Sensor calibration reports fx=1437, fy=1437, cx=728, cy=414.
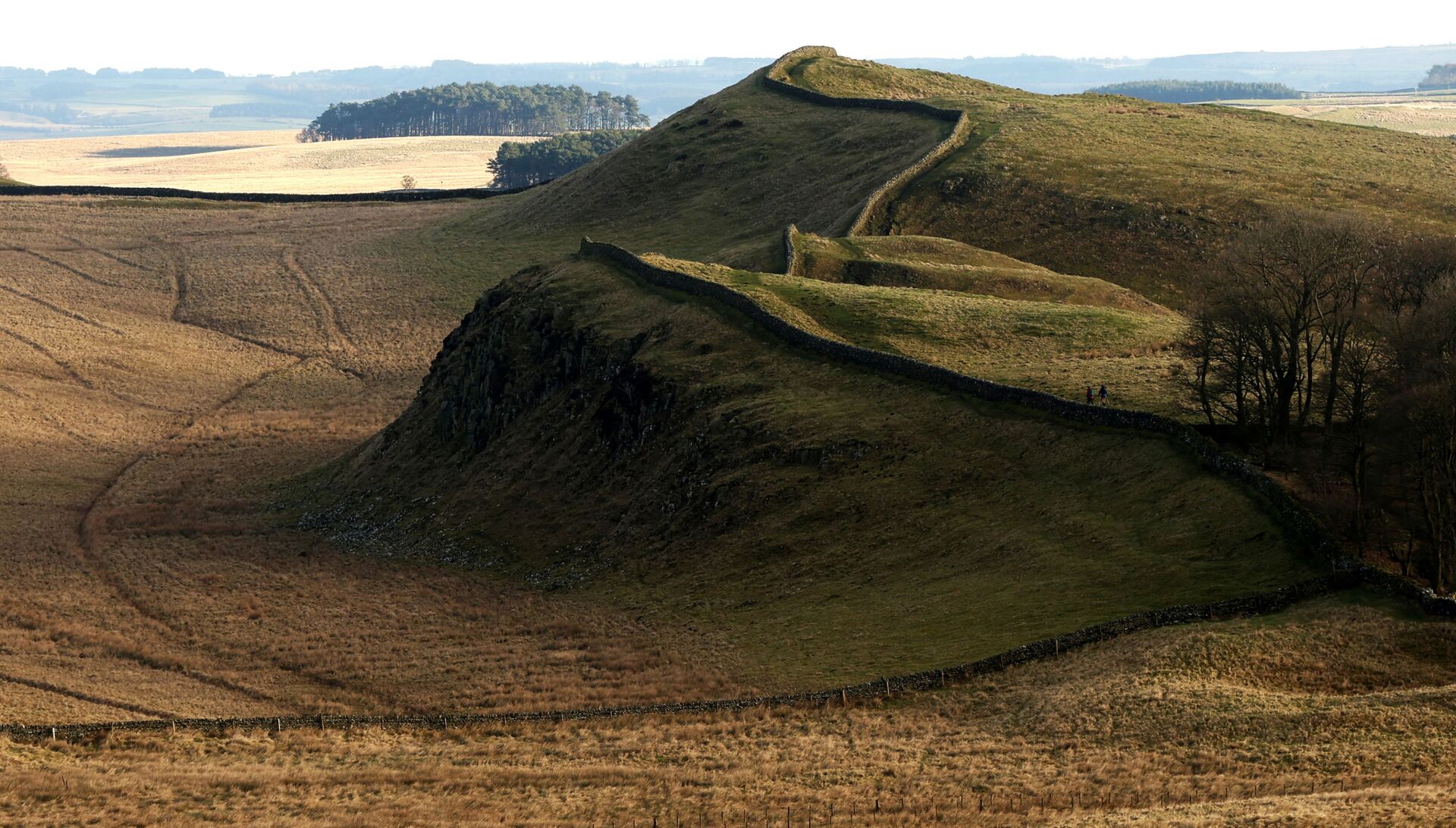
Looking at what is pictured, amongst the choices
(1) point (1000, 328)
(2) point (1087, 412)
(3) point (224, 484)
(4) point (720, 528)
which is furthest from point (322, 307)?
(2) point (1087, 412)

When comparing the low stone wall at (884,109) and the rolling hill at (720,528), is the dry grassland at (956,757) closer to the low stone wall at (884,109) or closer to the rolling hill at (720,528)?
the rolling hill at (720,528)

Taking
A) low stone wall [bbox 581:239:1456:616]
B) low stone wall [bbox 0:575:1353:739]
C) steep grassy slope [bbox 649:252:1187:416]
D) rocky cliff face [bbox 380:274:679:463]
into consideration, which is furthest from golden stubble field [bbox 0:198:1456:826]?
steep grassy slope [bbox 649:252:1187:416]

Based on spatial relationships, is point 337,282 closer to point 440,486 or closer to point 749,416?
point 440,486

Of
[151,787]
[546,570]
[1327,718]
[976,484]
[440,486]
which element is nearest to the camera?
[1327,718]

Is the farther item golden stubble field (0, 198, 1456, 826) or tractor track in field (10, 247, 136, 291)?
tractor track in field (10, 247, 136, 291)

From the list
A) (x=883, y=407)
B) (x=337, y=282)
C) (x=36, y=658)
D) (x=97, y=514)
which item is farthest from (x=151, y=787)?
(x=337, y=282)

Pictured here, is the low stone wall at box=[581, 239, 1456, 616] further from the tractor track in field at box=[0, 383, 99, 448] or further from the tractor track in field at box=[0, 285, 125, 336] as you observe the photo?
the tractor track in field at box=[0, 285, 125, 336]

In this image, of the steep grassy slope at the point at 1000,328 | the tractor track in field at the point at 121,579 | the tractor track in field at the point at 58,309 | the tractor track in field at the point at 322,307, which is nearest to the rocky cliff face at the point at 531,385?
the steep grassy slope at the point at 1000,328
